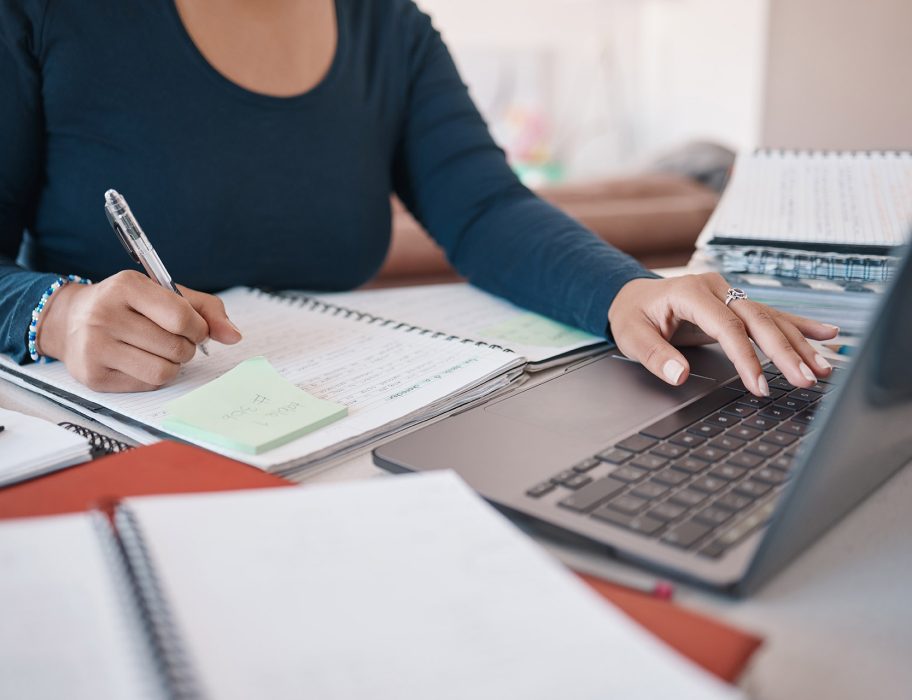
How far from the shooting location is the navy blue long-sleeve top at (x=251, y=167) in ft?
2.77

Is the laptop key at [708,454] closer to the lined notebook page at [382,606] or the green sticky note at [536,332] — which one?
the lined notebook page at [382,606]

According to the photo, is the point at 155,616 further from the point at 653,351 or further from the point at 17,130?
the point at 17,130

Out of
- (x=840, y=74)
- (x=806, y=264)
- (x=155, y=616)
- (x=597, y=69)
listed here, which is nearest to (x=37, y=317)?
(x=155, y=616)

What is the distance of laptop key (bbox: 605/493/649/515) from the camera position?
441 millimetres

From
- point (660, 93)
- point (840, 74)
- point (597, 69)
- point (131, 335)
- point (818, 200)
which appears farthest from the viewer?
point (597, 69)

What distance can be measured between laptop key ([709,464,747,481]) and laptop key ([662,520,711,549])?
60 mm

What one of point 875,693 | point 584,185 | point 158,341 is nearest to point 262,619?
point 875,693

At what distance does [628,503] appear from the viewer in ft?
1.47

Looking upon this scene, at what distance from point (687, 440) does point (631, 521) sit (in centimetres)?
12

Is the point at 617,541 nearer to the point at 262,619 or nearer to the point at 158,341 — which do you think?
the point at 262,619

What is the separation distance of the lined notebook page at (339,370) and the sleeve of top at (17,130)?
136 millimetres

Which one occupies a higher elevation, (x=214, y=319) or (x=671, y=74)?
(x=214, y=319)

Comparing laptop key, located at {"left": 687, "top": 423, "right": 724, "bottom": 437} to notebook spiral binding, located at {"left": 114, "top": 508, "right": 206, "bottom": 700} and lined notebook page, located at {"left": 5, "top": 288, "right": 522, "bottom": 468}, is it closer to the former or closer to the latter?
lined notebook page, located at {"left": 5, "top": 288, "right": 522, "bottom": 468}

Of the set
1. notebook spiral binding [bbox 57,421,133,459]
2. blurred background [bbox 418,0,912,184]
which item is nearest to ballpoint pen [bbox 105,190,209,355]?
notebook spiral binding [bbox 57,421,133,459]
